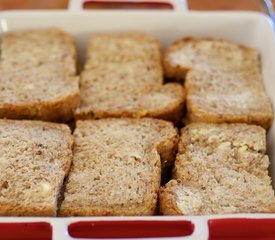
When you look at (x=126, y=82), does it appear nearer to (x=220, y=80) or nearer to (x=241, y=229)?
(x=220, y=80)

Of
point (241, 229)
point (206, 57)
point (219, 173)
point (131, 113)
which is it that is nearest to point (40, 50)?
point (131, 113)

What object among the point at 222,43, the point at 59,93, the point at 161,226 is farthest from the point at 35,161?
the point at 222,43

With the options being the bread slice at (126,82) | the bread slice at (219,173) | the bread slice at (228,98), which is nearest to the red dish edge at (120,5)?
the bread slice at (126,82)

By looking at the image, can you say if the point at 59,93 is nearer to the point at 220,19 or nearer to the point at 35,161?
the point at 35,161

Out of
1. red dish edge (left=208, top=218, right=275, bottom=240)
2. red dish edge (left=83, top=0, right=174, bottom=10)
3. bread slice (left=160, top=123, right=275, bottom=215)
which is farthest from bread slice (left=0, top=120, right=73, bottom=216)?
red dish edge (left=83, top=0, right=174, bottom=10)

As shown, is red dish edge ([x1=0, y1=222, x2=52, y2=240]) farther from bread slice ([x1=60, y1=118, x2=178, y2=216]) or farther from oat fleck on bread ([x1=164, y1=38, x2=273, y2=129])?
oat fleck on bread ([x1=164, y1=38, x2=273, y2=129])
